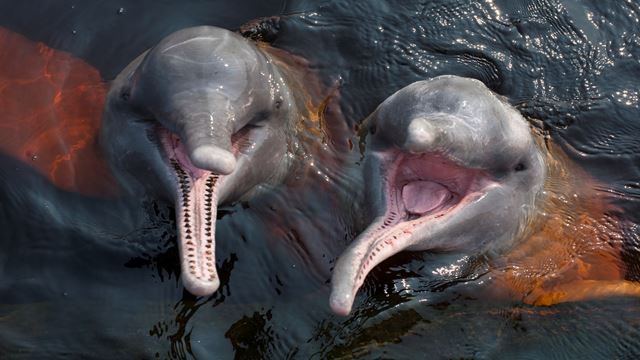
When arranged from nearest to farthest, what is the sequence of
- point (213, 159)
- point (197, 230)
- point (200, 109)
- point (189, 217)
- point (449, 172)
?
1. point (213, 159)
2. point (197, 230)
3. point (189, 217)
4. point (200, 109)
5. point (449, 172)

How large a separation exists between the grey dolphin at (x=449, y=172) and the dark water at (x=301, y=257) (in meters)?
0.53

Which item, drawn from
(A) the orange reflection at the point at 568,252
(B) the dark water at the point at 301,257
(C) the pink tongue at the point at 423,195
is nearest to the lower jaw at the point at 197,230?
(B) the dark water at the point at 301,257

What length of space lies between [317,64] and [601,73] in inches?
107

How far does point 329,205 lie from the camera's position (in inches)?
307

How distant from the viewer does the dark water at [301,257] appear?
23.6 feet

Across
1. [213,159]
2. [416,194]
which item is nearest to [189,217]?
[213,159]

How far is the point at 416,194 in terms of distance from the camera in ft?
23.1

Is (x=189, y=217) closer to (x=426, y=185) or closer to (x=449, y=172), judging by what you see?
(x=426, y=185)

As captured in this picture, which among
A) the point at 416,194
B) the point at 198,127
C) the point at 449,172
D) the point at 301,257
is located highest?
the point at 198,127

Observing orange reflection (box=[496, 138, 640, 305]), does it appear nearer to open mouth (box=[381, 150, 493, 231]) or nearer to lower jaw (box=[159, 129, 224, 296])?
open mouth (box=[381, 150, 493, 231])

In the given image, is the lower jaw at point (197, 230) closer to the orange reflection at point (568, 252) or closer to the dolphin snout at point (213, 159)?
the dolphin snout at point (213, 159)

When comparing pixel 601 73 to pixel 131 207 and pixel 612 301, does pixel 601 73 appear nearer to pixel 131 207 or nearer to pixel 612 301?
pixel 612 301

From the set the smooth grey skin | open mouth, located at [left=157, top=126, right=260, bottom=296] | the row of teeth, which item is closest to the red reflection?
the smooth grey skin

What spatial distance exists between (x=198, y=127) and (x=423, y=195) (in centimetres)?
174
